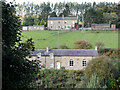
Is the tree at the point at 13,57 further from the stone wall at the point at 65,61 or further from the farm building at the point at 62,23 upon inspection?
the farm building at the point at 62,23

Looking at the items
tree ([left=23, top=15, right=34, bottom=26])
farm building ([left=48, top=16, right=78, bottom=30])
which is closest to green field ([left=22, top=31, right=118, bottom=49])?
farm building ([left=48, top=16, right=78, bottom=30])

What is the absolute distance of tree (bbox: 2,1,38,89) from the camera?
6.05 feet

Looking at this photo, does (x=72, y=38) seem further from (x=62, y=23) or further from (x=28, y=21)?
(x=28, y=21)

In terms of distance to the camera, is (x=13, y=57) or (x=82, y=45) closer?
(x=13, y=57)

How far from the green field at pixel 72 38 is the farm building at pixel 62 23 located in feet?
2.58

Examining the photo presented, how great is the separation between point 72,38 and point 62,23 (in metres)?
3.23

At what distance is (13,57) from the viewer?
187 cm

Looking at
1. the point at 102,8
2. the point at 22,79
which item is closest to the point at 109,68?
the point at 22,79

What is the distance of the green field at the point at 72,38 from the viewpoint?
15.9 m

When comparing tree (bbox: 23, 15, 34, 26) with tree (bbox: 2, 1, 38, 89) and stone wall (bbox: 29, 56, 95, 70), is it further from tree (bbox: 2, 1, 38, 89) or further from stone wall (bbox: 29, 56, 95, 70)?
tree (bbox: 2, 1, 38, 89)

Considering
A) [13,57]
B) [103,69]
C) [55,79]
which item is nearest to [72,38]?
[55,79]

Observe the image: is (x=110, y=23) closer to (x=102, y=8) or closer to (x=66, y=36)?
(x=102, y=8)

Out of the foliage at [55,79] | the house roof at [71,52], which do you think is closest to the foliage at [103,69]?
the foliage at [55,79]

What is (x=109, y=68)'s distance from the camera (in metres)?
7.89
